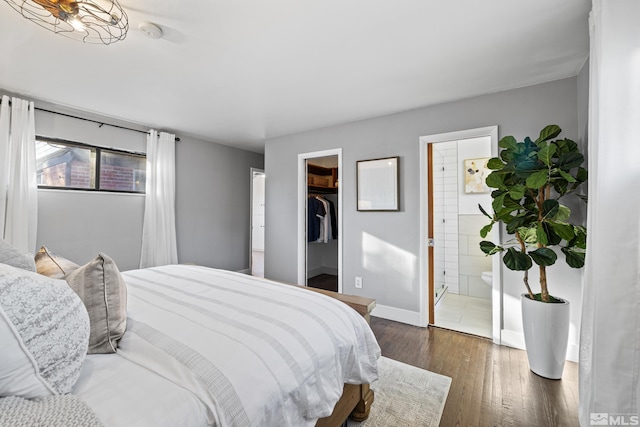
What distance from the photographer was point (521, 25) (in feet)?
5.56

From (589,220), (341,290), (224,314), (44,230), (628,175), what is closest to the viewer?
(628,175)

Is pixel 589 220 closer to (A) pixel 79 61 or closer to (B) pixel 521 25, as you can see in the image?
(B) pixel 521 25

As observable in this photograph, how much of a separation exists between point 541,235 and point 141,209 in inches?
170

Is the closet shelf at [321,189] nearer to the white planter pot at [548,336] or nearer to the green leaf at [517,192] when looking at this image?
the green leaf at [517,192]

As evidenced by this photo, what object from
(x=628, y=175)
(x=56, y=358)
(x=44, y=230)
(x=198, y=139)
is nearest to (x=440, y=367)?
(x=628, y=175)

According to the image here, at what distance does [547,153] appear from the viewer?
6.24ft

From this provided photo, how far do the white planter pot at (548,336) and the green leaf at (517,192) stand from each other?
0.80 m

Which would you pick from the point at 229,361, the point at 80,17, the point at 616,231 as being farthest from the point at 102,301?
the point at 616,231

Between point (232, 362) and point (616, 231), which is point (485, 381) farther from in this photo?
point (232, 362)

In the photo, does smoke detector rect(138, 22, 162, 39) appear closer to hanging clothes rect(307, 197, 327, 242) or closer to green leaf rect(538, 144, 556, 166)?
green leaf rect(538, 144, 556, 166)

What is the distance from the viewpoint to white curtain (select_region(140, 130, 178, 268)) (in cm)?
361

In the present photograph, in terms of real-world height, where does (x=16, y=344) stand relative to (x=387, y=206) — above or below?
below

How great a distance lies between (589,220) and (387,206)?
186 centimetres

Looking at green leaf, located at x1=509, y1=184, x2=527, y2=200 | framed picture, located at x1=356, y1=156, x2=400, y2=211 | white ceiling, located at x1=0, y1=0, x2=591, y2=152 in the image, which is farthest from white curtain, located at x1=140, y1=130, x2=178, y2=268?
green leaf, located at x1=509, y1=184, x2=527, y2=200
